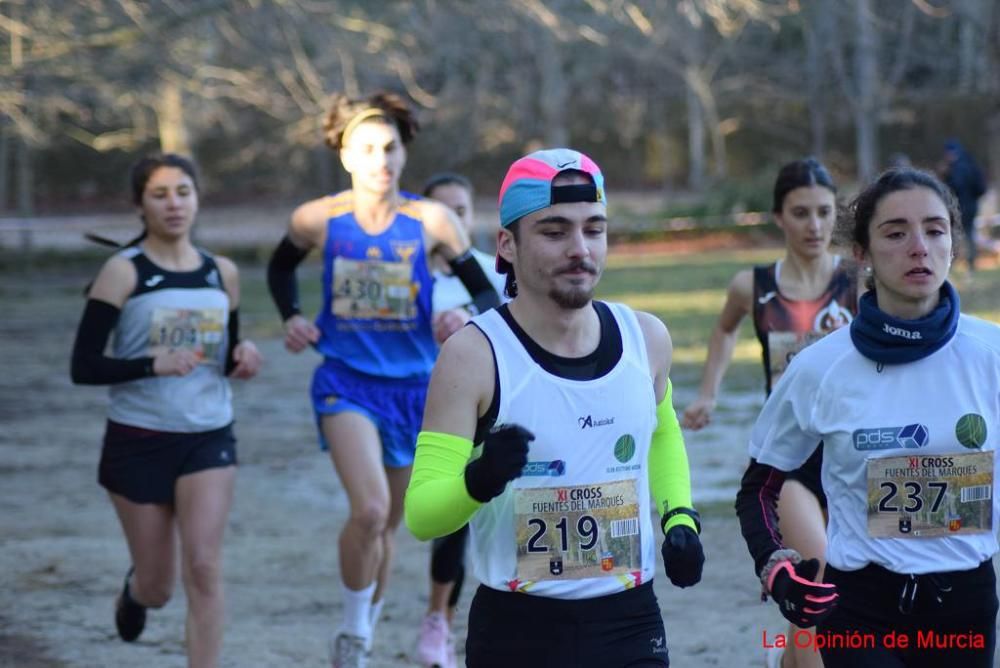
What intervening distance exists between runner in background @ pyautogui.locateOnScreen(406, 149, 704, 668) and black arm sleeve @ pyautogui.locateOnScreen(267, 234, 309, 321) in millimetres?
3215

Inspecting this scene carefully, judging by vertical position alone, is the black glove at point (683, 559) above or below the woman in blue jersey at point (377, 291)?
below

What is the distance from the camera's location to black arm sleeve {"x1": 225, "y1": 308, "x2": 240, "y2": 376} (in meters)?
6.08

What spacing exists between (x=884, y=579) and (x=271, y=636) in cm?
374

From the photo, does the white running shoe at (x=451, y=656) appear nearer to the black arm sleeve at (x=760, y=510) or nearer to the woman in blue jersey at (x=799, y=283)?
the woman in blue jersey at (x=799, y=283)

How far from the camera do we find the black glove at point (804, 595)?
3.36 m

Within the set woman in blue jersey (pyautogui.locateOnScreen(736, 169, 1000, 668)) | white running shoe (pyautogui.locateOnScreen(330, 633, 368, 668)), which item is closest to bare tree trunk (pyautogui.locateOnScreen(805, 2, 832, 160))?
white running shoe (pyautogui.locateOnScreen(330, 633, 368, 668))

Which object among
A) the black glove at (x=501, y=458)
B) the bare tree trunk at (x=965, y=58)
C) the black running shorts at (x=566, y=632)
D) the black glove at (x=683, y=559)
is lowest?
the black running shorts at (x=566, y=632)

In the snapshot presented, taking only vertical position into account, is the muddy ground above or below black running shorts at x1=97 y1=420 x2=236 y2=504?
below

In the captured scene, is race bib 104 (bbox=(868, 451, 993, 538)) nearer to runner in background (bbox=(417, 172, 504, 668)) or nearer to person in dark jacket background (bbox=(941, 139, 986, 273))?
runner in background (bbox=(417, 172, 504, 668))

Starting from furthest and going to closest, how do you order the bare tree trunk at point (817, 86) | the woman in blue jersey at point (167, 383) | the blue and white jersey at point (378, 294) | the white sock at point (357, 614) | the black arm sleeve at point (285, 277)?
1. the bare tree trunk at point (817, 86)
2. the black arm sleeve at point (285, 277)
3. the blue and white jersey at point (378, 294)
4. the white sock at point (357, 614)
5. the woman in blue jersey at point (167, 383)

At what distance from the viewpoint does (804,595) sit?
3367mm

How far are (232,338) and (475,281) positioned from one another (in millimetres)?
1040

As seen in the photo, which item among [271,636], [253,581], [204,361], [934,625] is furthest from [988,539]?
[253,581]

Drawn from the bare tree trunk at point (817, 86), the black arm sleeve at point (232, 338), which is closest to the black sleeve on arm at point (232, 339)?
the black arm sleeve at point (232, 338)
